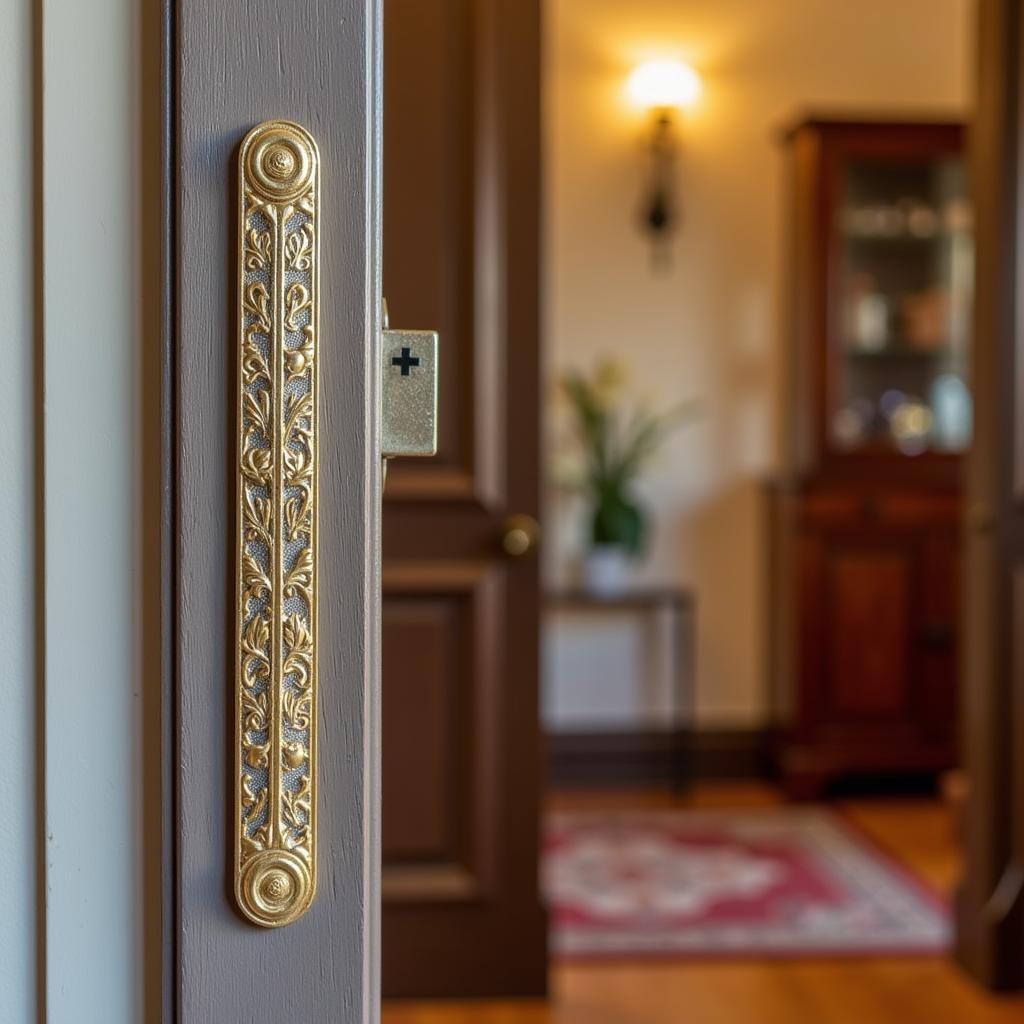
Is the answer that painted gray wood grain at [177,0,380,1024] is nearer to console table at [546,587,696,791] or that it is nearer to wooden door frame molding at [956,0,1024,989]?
wooden door frame molding at [956,0,1024,989]

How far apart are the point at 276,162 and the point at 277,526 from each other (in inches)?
8.3

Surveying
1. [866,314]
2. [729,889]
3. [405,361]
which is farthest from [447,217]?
[866,314]

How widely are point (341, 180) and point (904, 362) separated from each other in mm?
3881

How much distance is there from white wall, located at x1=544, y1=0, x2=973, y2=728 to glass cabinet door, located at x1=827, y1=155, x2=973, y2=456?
0.80 ft

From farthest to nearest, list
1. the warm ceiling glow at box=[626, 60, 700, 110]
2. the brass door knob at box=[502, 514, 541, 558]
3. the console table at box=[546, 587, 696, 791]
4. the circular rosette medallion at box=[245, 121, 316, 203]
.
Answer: the warm ceiling glow at box=[626, 60, 700, 110]
the console table at box=[546, 587, 696, 791]
the brass door knob at box=[502, 514, 541, 558]
the circular rosette medallion at box=[245, 121, 316, 203]

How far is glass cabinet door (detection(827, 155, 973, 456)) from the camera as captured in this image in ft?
14.3

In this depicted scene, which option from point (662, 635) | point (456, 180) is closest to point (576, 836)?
point (662, 635)

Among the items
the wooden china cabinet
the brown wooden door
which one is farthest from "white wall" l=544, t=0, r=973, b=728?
the brown wooden door

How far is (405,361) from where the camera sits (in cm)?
88

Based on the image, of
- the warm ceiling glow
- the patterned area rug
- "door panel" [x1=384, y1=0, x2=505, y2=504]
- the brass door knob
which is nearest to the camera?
"door panel" [x1=384, y1=0, x2=505, y2=504]

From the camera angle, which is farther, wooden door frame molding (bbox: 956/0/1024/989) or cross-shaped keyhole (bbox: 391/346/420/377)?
wooden door frame molding (bbox: 956/0/1024/989)

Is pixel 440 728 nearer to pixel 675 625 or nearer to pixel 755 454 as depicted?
pixel 675 625

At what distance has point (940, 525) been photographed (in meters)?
4.23

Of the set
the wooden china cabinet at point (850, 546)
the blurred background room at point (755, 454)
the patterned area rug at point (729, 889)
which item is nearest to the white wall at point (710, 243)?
the blurred background room at point (755, 454)
